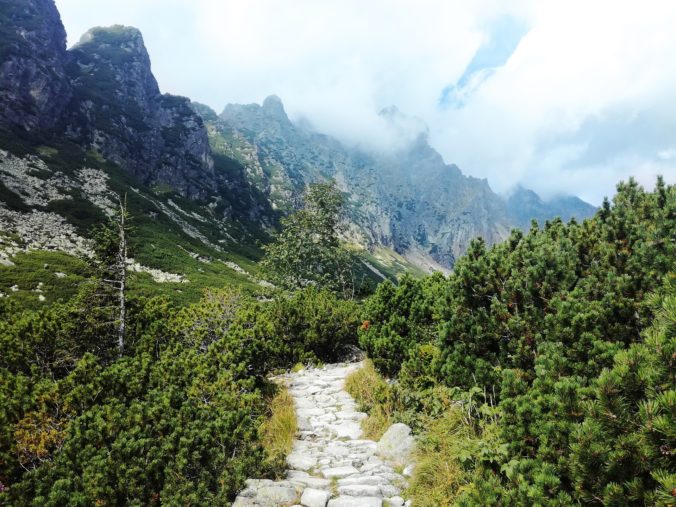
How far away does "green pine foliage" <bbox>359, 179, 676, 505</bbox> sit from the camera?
314cm

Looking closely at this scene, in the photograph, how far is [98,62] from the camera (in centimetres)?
14750

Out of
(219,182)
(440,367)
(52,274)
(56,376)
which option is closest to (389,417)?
(440,367)

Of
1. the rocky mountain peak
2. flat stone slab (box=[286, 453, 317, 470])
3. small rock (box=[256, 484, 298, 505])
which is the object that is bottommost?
flat stone slab (box=[286, 453, 317, 470])

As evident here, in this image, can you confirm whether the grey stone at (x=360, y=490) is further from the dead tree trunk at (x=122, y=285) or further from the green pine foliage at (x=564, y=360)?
the dead tree trunk at (x=122, y=285)

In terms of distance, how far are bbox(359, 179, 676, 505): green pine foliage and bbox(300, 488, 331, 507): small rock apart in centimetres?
199

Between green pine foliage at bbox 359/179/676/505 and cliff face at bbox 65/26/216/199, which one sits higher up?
cliff face at bbox 65/26/216/199

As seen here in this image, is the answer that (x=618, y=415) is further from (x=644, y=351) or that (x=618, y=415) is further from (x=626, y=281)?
(x=626, y=281)

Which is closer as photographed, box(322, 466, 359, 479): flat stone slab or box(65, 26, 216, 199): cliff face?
box(322, 466, 359, 479): flat stone slab

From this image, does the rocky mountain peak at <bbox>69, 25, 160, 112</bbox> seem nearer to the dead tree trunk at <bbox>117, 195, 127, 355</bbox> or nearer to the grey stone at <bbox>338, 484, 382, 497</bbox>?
the dead tree trunk at <bbox>117, 195, 127, 355</bbox>

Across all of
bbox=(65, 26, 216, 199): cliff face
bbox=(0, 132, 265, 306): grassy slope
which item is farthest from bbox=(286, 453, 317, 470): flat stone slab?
bbox=(65, 26, 216, 199): cliff face

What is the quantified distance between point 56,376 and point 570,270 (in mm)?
11634

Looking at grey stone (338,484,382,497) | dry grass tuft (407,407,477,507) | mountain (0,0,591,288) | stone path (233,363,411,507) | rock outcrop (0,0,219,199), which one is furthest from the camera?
rock outcrop (0,0,219,199)

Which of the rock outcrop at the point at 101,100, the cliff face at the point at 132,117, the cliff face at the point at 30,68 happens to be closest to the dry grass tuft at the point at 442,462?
the cliff face at the point at 30,68

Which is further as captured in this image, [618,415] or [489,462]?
[489,462]
